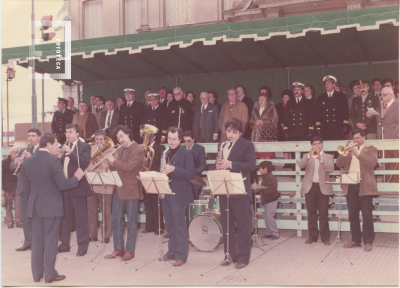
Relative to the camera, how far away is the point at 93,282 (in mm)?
6543

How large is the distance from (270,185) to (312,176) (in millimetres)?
863

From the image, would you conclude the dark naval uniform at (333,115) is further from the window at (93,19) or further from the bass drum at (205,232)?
the window at (93,19)

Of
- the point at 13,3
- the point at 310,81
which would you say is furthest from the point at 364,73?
the point at 13,3

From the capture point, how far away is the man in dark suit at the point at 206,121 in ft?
36.9

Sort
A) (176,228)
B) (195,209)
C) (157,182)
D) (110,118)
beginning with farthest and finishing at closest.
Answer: (110,118), (195,209), (176,228), (157,182)

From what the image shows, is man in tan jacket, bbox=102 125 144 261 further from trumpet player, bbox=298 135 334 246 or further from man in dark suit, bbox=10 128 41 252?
trumpet player, bbox=298 135 334 246

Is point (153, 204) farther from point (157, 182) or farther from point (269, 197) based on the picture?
point (157, 182)

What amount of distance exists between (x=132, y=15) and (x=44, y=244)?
13.8 meters

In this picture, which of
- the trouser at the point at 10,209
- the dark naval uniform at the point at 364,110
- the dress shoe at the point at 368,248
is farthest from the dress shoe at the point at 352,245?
the trouser at the point at 10,209

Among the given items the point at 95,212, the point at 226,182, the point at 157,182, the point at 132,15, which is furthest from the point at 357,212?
the point at 132,15

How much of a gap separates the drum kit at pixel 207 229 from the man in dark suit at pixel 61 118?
6.20 meters

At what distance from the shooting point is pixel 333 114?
33.1ft

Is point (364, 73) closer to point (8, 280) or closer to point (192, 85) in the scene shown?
point (192, 85)

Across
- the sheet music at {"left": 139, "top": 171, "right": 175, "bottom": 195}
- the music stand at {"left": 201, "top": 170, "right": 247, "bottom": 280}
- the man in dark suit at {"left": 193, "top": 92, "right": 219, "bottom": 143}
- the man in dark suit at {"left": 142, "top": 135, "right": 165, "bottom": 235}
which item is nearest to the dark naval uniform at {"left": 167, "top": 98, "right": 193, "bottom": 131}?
the man in dark suit at {"left": 193, "top": 92, "right": 219, "bottom": 143}
